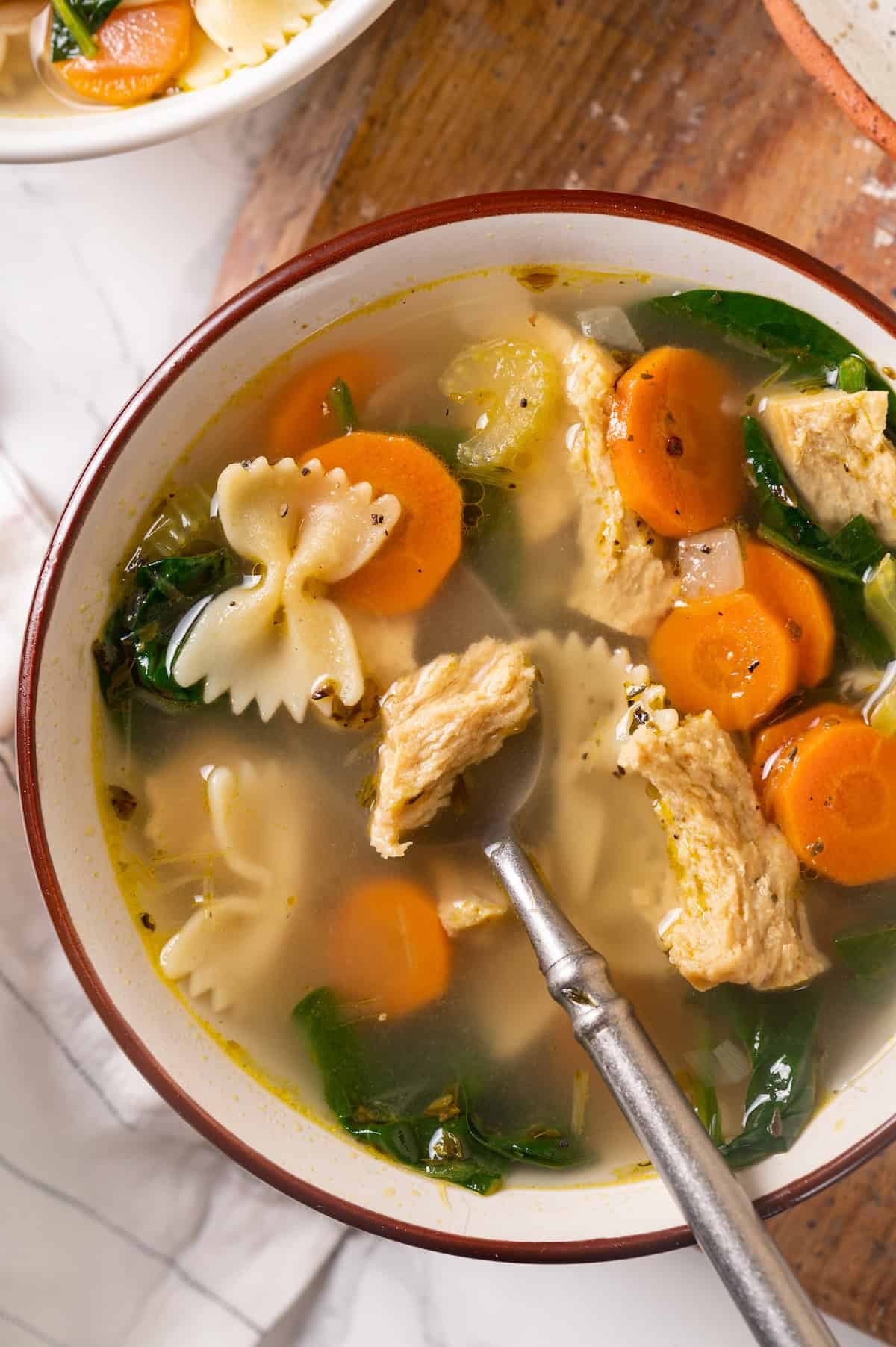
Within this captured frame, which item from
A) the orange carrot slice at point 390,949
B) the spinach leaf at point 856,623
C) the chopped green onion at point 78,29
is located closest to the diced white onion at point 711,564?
the spinach leaf at point 856,623

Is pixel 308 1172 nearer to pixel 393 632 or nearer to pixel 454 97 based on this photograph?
pixel 393 632

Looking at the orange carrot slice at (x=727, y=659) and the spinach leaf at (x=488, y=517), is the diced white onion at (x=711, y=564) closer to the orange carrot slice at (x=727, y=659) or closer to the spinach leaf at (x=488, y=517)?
the orange carrot slice at (x=727, y=659)

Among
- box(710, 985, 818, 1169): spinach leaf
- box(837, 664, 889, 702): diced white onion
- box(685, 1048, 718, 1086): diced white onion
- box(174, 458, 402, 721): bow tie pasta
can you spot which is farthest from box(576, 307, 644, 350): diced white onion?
box(685, 1048, 718, 1086): diced white onion

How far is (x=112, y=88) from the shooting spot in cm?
259

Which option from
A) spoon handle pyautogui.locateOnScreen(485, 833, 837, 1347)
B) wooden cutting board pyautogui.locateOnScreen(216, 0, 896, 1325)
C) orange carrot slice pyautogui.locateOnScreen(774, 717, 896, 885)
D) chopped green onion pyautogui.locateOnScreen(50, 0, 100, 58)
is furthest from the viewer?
chopped green onion pyautogui.locateOnScreen(50, 0, 100, 58)

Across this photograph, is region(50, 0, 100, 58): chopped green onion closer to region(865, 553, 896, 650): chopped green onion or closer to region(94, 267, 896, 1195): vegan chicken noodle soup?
region(94, 267, 896, 1195): vegan chicken noodle soup

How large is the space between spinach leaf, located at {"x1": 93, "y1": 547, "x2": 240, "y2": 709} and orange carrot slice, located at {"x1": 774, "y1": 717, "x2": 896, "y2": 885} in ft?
3.78

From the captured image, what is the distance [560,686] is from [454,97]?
47.2 inches

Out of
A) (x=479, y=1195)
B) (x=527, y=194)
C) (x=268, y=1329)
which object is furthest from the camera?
Result: (x=268, y=1329)

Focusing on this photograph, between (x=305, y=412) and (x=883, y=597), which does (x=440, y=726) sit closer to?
(x=305, y=412)

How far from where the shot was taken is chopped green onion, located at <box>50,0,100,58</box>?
2.60 meters

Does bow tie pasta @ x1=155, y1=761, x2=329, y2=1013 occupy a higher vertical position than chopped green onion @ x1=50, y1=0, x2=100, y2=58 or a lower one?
lower

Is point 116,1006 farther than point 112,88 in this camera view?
No

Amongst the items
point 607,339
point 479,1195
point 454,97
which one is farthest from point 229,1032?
point 454,97
